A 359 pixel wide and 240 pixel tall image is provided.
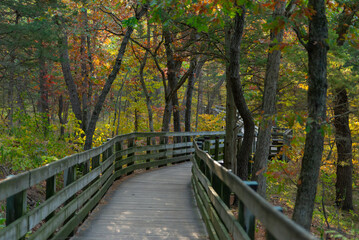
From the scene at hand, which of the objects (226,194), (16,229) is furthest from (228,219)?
(16,229)

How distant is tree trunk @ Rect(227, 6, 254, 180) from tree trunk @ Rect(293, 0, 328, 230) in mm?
2720

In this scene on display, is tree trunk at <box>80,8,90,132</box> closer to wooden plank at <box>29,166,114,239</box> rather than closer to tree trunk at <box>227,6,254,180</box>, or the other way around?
tree trunk at <box>227,6,254,180</box>

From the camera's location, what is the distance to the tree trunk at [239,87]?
8.84m

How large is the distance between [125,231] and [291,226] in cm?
385

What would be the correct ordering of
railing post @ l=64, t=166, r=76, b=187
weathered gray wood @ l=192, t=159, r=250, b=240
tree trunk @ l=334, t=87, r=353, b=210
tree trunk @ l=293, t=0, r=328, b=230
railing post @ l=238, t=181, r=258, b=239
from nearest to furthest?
railing post @ l=238, t=181, r=258, b=239 < weathered gray wood @ l=192, t=159, r=250, b=240 < railing post @ l=64, t=166, r=76, b=187 < tree trunk @ l=293, t=0, r=328, b=230 < tree trunk @ l=334, t=87, r=353, b=210

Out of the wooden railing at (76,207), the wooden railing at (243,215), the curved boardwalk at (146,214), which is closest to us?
the wooden railing at (243,215)

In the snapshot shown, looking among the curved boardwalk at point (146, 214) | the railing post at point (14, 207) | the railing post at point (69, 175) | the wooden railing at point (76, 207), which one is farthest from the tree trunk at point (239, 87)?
the railing post at point (14, 207)

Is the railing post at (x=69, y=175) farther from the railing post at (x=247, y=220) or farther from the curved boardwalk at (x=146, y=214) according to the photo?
the railing post at (x=247, y=220)

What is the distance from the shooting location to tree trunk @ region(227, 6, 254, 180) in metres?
8.84

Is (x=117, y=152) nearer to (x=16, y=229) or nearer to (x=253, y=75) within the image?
(x=253, y=75)

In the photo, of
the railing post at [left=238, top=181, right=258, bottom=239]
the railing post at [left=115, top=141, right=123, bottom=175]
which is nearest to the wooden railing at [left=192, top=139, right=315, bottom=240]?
the railing post at [left=238, top=181, right=258, bottom=239]

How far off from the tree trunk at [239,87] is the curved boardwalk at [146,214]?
6.57ft

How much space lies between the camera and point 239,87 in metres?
9.52

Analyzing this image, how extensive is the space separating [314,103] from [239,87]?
14.3ft
